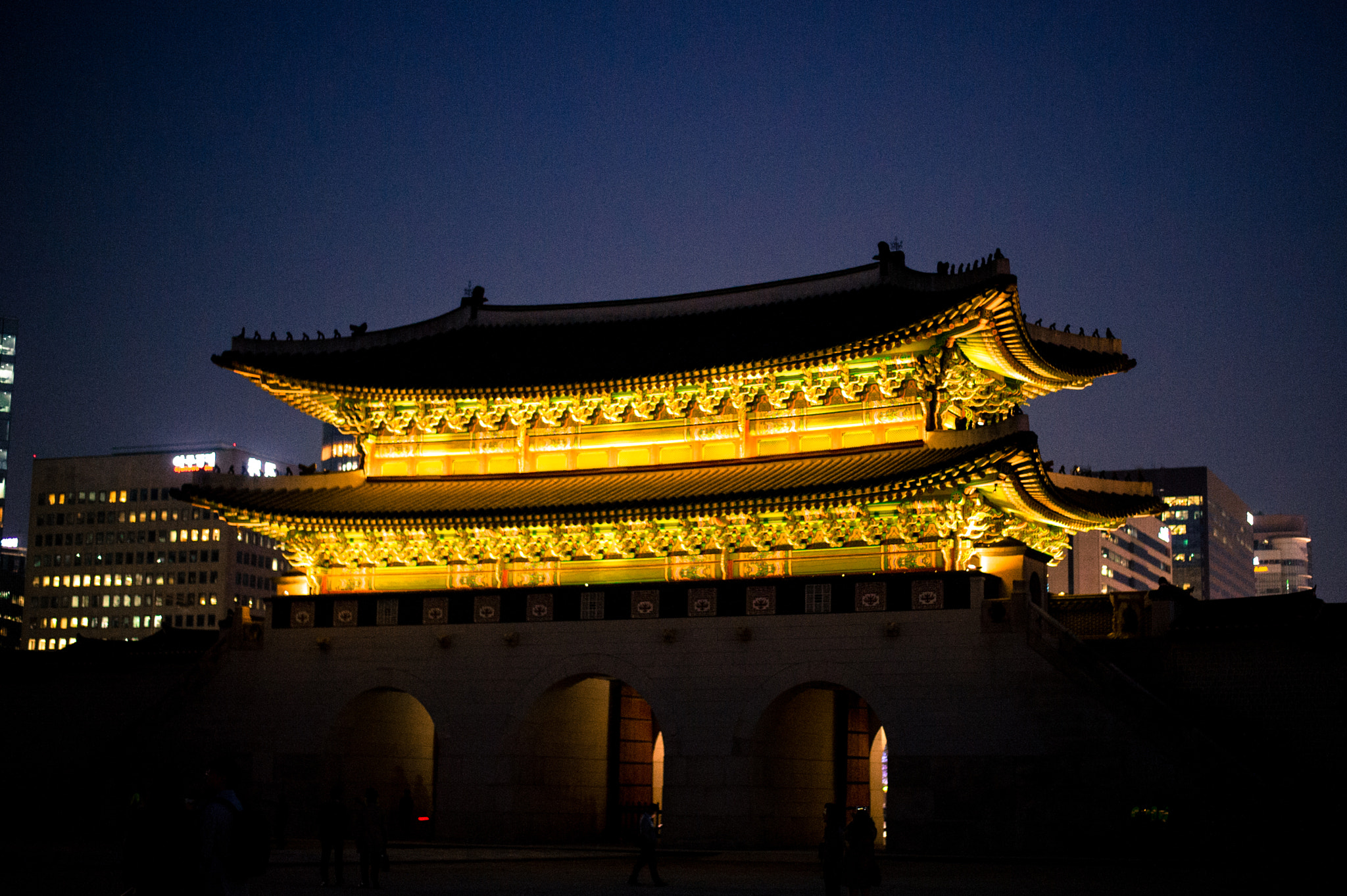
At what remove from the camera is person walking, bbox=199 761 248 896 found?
39.3ft

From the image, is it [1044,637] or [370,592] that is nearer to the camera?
[1044,637]

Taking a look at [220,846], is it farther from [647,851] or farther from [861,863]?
[647,851]

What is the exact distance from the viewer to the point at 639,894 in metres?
23.3

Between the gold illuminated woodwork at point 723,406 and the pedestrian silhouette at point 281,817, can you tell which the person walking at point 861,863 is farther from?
the pedestrian silhouette at point 281,817

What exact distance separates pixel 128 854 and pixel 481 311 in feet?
98.7

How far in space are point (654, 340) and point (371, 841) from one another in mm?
17338

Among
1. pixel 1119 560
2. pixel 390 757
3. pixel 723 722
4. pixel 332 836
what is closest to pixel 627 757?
pixel 390 757

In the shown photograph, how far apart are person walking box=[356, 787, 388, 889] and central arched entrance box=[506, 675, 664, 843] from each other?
1111cm

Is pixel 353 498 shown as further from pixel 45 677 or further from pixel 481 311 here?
pixel 45 677

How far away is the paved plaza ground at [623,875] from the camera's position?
23.0 m

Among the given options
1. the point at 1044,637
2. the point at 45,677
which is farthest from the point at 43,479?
the point at 1044,637

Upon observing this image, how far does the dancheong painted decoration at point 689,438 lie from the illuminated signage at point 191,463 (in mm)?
99448

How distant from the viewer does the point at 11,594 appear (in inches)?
6132

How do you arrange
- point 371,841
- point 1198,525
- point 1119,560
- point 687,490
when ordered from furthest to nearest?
1. point 1198,525
2. point 1119,560
3. point 687,490
4. point 371,841
